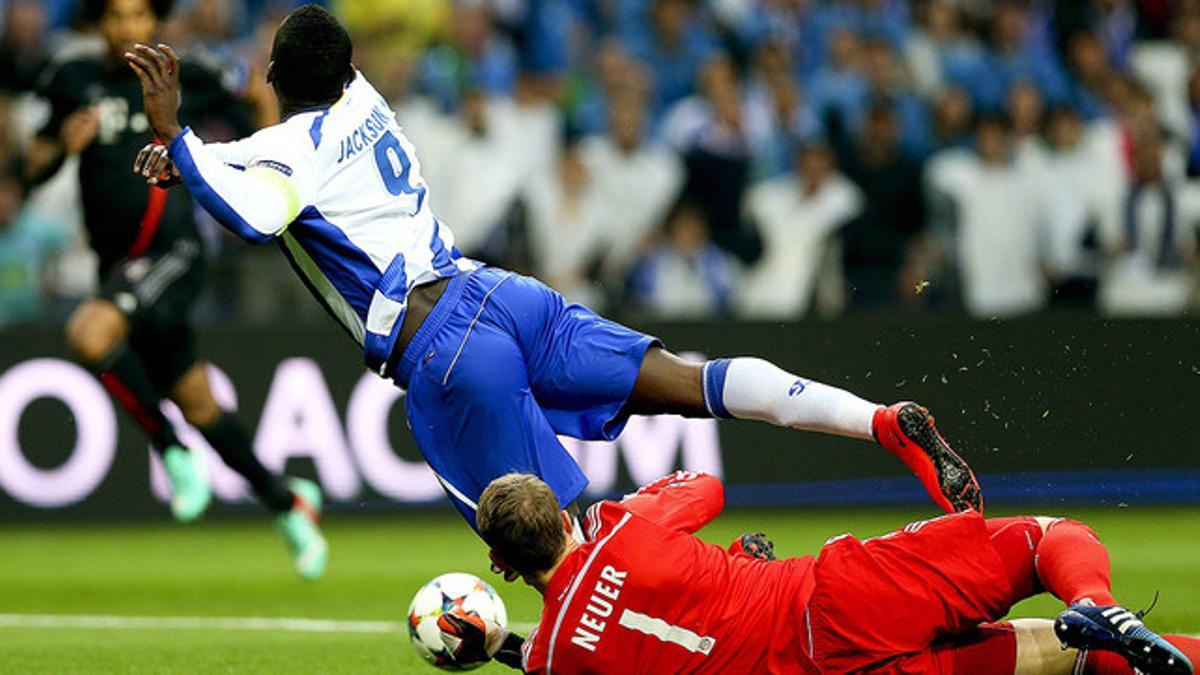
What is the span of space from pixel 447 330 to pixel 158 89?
1.25m

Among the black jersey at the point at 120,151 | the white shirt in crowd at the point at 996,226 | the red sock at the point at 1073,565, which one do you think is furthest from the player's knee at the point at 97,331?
the white shirt in crowd at the point at 996,226

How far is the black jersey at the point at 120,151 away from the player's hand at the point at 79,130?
0.63ft

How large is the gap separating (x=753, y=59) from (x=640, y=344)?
9.20 m

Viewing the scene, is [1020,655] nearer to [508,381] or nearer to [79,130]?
[508,381]

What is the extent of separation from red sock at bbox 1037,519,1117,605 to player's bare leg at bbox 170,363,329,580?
16.6 feet

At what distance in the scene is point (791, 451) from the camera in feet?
42.6

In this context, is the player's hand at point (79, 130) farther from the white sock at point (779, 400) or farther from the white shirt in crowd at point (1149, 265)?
the white shirt in crowd at point (1149, 265)

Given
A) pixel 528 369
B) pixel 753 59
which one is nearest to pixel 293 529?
pixel 528 369

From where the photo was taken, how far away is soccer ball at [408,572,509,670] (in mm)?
6297

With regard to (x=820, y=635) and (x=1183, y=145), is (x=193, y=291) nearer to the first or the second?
(x=820, y=635)

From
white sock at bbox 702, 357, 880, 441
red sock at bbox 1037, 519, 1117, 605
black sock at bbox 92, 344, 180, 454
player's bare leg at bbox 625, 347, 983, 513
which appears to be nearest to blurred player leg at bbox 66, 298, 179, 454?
black sock at bbox 92, 344, 180, 454

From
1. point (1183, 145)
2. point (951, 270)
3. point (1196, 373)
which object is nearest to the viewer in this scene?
point (1196, 373)

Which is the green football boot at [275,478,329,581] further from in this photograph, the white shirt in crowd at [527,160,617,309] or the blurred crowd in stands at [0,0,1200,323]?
the white shirt in crowd at [527,160,617,309]

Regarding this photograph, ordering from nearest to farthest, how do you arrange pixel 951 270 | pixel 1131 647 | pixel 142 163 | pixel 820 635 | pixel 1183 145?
pixel 1131 647 < pixel 820 635 < pixel 142 163 < pixel 951 270 < pixel 1183 145
